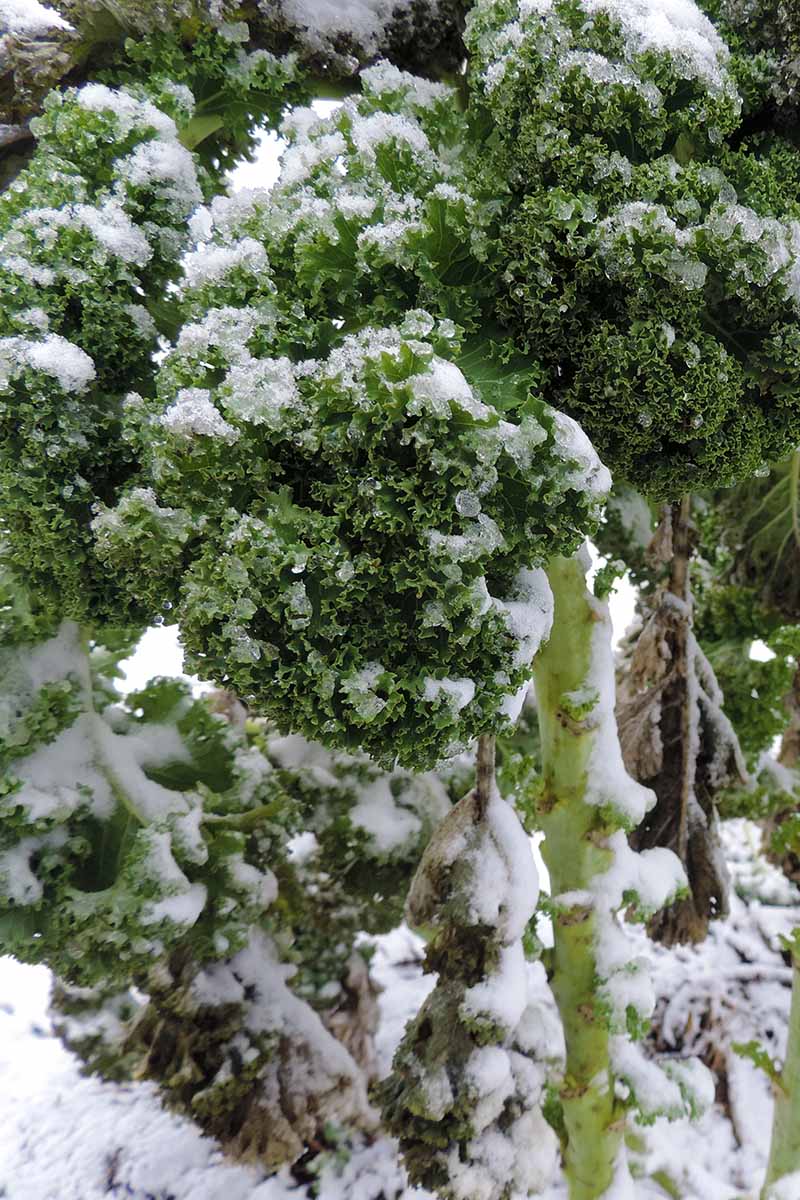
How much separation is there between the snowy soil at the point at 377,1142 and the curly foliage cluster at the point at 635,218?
2503mm

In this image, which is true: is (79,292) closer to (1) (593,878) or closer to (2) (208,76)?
(2) (208,76)

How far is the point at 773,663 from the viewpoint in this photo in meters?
3.02

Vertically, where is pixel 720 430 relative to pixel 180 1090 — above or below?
above

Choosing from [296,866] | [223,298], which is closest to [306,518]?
[223,298]

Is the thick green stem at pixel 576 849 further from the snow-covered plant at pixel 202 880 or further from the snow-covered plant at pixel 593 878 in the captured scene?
the snow-covered plant at pixel 202 880

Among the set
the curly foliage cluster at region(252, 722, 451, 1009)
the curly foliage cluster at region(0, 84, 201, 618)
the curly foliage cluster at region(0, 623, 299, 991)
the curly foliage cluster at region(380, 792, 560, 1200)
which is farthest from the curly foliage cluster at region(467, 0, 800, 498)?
the curly foliage cluster at region(252, 722, 451, 1009)

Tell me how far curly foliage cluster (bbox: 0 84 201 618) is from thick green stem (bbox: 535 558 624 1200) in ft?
3.07

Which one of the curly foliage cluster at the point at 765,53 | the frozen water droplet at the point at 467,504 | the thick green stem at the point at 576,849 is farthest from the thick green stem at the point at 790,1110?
the curly foliage cluster at the point at 765,53

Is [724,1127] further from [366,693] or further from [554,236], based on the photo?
[554,236]

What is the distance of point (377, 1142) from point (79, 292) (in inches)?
111

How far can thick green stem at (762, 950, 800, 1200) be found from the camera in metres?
2.35

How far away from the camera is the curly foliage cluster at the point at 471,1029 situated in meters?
1.73

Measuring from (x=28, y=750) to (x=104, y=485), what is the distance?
0.70 metres

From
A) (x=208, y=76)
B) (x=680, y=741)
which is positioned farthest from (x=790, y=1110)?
(x=208, y=76)
